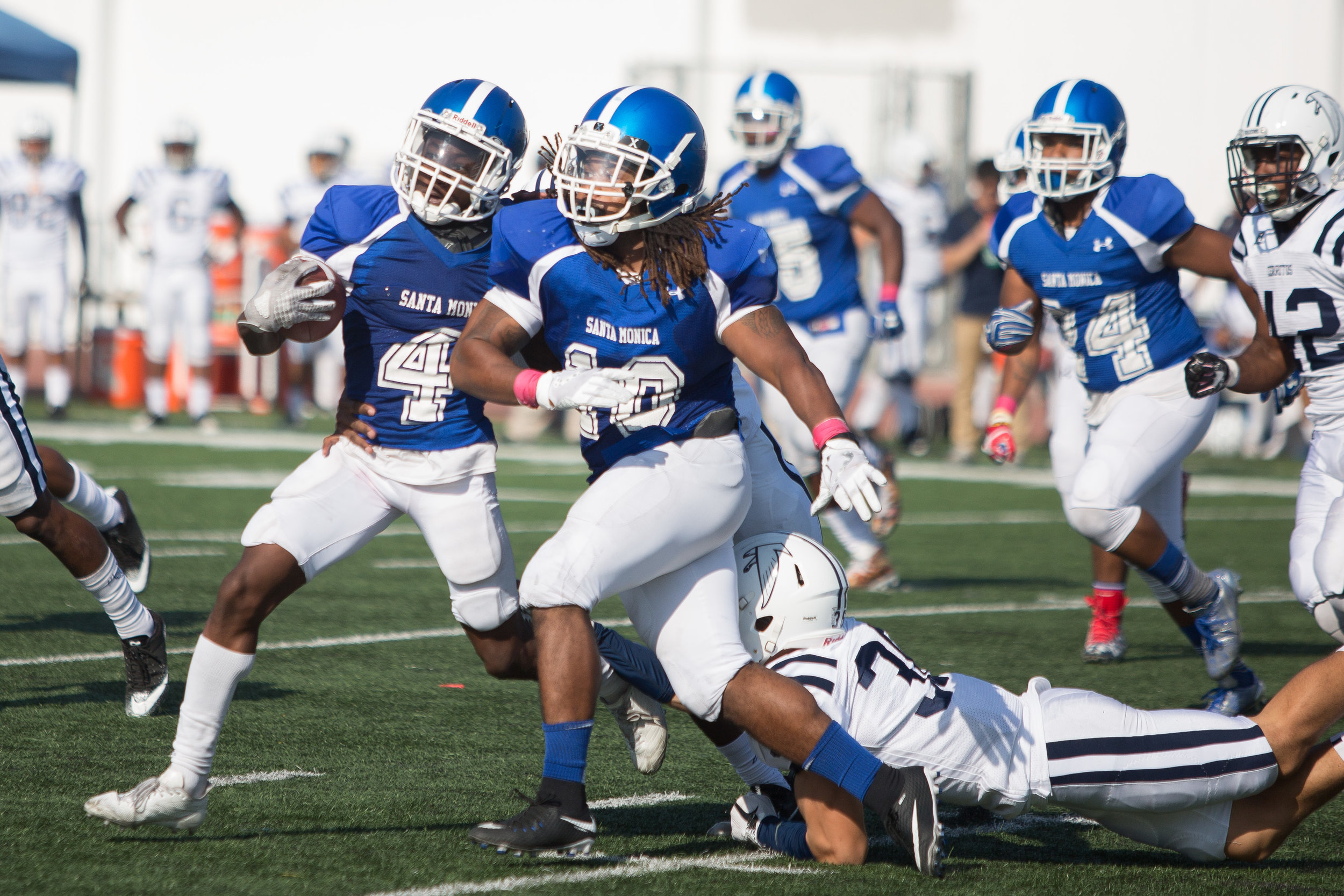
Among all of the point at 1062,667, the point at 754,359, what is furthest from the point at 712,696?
the point at 1062,667

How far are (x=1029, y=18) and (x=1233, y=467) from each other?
7.40 metres

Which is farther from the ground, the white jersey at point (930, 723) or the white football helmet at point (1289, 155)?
the white football helmet at point (1289, 155)

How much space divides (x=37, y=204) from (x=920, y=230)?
7557 mm

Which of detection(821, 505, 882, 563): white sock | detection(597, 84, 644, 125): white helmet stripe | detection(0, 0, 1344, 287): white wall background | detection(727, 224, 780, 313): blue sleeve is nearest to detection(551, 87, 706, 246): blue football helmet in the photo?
detection(597, 84, 644, 125): white helmet stripe

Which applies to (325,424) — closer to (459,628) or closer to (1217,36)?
(459,628)

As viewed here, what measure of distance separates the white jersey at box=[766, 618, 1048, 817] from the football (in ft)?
4.40

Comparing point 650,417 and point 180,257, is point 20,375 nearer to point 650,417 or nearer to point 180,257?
point 180,257

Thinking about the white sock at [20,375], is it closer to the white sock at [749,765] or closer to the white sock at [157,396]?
the white sock at [157,396]

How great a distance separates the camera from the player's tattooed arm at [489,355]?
3484 millimetres

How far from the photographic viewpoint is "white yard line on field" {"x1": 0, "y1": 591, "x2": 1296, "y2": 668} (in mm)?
5371

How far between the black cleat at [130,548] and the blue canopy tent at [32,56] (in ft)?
34.5

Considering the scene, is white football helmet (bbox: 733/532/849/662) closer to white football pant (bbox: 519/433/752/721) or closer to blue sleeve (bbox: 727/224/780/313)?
white football pant (bbox: 519/433/752/721)

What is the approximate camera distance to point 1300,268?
15.1ft

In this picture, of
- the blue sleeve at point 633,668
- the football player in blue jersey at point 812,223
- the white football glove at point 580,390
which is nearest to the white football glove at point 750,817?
the blue sleeve at point 633,668
